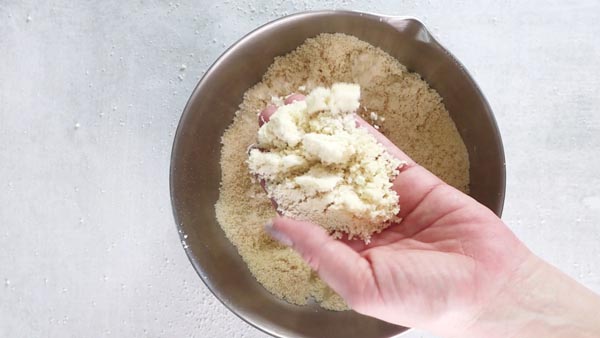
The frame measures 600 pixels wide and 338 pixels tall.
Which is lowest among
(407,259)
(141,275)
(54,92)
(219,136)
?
(407,259)

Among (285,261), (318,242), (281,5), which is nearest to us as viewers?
(318,242)

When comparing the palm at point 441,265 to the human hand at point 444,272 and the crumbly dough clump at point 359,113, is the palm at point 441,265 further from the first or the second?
the crumbly dough clump at point 359,113

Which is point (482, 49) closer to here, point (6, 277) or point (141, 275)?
point (141, 275)

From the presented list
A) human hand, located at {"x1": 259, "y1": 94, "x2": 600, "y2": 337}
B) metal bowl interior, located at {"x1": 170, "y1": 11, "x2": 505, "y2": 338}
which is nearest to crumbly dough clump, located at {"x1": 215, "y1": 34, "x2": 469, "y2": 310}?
metal bowl interior, located at {"x1": 170, "y1": 11, "x2": 505, "y2": 338}

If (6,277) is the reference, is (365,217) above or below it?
below

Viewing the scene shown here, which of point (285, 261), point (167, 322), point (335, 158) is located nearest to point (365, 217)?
point (335, 158)

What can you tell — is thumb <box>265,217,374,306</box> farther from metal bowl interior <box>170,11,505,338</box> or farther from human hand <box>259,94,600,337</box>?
metal bowl interior <box>170,11,505,338</box>
